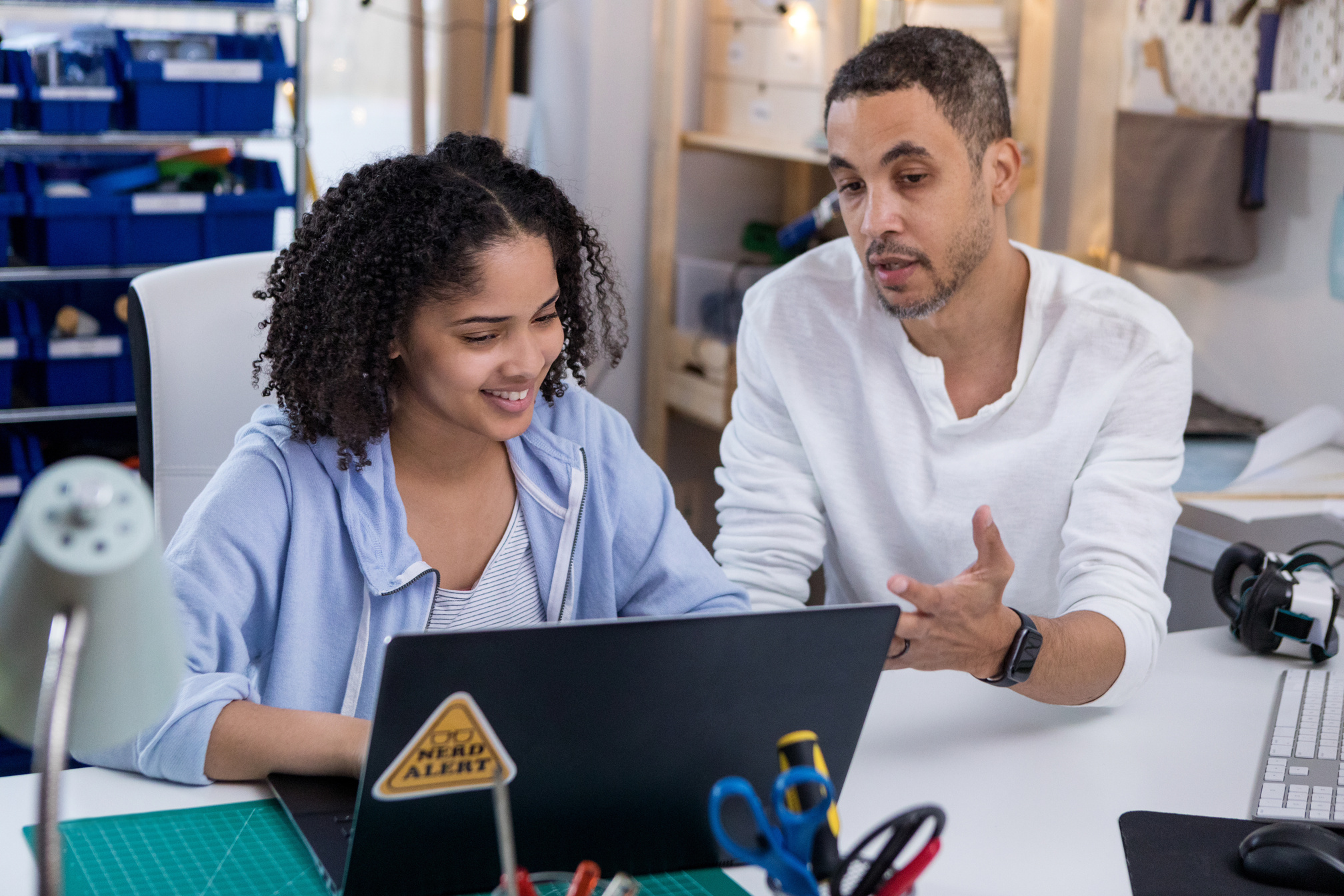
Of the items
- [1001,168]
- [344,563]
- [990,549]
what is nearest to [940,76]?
[1001,168]

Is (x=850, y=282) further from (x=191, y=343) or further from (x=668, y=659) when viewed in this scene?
(x=668, y=659)

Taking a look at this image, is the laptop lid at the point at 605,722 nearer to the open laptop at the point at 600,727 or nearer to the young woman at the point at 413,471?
A: the open laptop at the point at 600,727

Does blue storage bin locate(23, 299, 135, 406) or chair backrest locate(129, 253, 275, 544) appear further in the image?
blue storage bin locate(23, 299, 135, 406)

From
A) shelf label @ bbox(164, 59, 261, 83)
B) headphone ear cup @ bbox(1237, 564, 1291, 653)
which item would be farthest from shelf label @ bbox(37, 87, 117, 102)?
headphone ear cup @ bbox(1237, 564, 1291, 653)

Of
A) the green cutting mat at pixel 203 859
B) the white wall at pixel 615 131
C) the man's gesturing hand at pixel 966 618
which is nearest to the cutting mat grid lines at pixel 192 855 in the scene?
the green cutting mat at pixel 203 859

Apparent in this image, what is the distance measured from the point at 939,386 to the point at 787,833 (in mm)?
903

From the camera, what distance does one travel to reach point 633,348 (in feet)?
10.8

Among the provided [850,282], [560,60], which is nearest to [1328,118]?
[850,282]

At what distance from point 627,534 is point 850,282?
50 centimetres

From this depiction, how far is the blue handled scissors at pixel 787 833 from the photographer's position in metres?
0.65

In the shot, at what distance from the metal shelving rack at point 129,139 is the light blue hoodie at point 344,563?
65.4 inches

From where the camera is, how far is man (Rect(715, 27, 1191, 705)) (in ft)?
4.64

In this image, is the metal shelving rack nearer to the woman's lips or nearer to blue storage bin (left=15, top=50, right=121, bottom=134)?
blue storage bin (left=15, top=50, right=121, bottom=134)

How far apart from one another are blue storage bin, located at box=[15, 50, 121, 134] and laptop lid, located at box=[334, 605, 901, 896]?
7.65 ft
